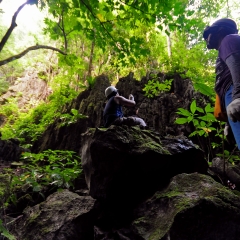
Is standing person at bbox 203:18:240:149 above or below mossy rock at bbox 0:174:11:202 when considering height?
above

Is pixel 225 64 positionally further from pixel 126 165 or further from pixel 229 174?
pixel 229 174

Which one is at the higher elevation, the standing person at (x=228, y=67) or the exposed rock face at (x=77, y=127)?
the exposed rock face at (x=77, y=127)

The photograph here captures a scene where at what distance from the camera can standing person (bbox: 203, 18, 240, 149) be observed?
1.93 meters

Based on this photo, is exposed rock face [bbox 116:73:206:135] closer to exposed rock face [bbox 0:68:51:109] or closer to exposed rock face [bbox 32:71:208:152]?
exposed rock face [bbox 32:71:208:152]

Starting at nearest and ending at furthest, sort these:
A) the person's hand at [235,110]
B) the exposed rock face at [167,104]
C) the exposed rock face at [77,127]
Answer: the person's hand at [235,110], the exposed rock face at [167,104], the exposed rock face at [77,127]

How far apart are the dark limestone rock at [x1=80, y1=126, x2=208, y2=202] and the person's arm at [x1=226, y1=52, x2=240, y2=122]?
180cm

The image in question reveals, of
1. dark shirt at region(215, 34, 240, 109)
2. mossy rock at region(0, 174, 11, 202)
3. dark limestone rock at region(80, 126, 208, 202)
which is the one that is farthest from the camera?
dark limestone rock at region(80, 126, 208, 202)

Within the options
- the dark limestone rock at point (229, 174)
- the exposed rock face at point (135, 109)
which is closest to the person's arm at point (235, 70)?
the dark limestone rock at point (229, 174)

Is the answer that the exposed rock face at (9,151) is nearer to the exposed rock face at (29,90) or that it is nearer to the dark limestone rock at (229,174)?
the dark limestone rock at (229,174)

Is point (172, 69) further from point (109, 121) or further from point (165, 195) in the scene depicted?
point (165, 195)

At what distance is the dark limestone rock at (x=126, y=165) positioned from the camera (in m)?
3.53

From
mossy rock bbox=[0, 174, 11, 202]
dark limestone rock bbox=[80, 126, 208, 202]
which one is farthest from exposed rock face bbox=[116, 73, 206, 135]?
mossy rock bbox=[0, 174, 11, 202]

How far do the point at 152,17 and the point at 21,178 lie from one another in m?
5.00

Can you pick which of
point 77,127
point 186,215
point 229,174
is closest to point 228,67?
point 186,215
